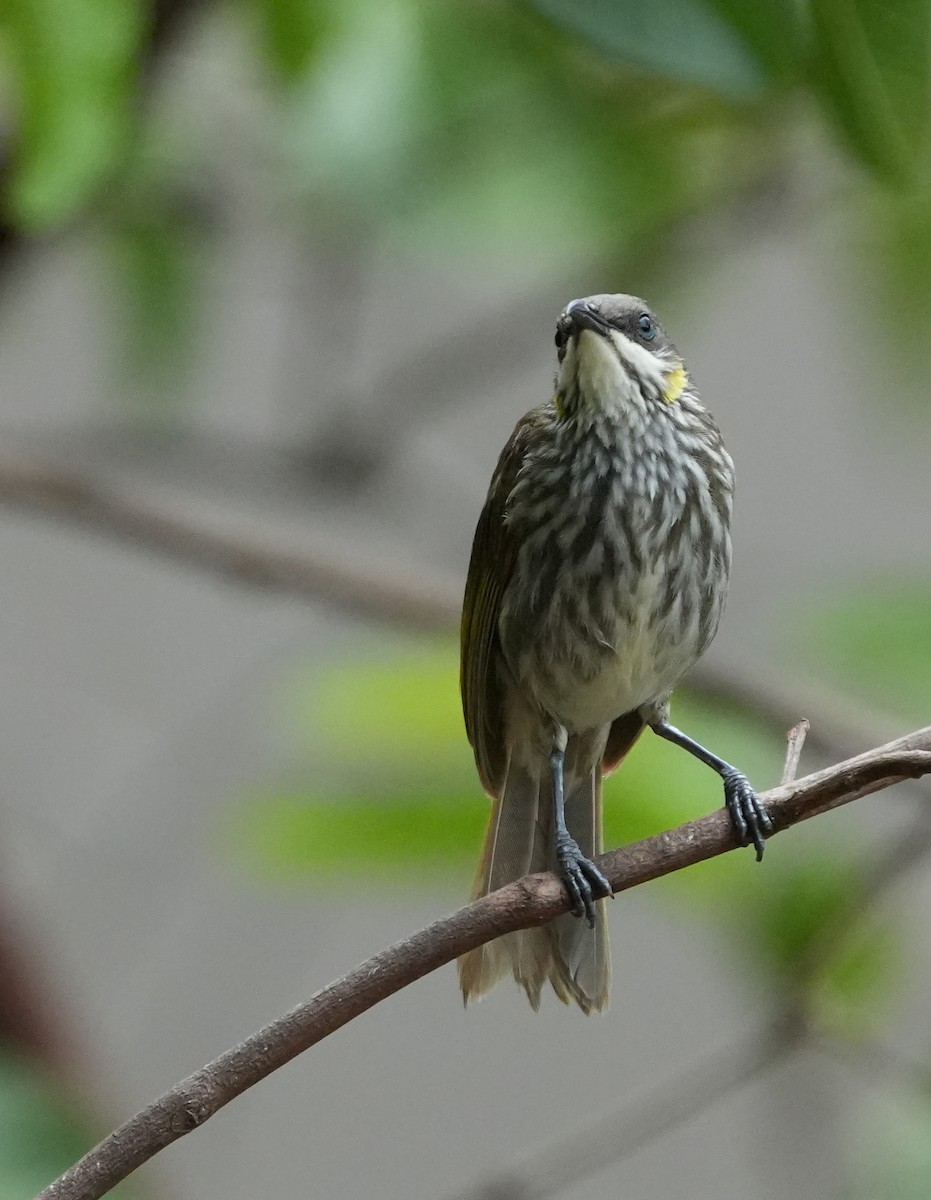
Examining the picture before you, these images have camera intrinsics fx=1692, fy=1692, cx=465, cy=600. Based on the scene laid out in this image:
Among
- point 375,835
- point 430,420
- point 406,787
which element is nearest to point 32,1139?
point 375,835

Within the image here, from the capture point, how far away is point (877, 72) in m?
1.67

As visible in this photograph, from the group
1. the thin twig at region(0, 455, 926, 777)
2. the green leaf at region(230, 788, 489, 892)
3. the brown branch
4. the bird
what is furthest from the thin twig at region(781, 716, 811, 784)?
the brown branch

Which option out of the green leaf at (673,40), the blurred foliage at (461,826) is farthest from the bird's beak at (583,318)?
the blurred foliage at (461,826)

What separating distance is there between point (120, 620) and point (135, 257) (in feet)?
10.4

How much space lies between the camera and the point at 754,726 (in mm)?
3186

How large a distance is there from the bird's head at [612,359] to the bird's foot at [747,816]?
627mm

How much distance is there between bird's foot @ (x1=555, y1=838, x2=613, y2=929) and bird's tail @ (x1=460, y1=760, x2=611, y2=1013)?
13cm

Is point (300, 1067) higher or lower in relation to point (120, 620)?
lower

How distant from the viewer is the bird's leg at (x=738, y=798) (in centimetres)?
205

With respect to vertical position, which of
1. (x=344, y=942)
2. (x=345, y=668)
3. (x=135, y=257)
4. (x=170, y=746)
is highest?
(x=135, y=257)

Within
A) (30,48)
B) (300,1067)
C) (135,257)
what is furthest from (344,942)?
(30,48)

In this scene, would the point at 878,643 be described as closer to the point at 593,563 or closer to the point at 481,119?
the point at 593,563

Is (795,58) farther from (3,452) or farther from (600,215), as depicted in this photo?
(3,452)

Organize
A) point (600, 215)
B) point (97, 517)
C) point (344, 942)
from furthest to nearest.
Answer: point (344, 942) < point (97, 517) < point (600, 215)
